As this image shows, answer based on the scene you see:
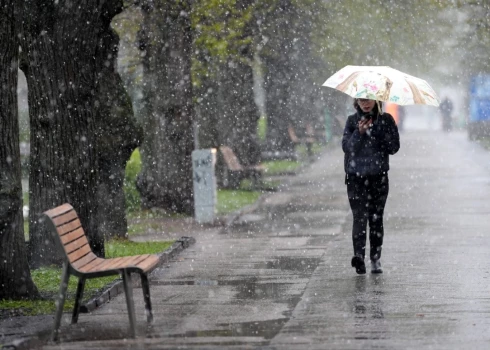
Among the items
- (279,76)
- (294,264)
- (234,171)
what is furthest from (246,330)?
(279,76)

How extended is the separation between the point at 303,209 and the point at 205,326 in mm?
12033

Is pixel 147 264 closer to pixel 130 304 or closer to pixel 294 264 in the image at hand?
pixel 130 304

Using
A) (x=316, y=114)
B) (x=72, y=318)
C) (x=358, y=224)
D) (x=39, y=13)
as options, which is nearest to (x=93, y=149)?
(x=39, y=13)

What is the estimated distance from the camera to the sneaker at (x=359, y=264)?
39.8 feet

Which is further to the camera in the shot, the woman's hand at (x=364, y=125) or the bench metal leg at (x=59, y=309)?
the woman's hand at (x=364, y=125)

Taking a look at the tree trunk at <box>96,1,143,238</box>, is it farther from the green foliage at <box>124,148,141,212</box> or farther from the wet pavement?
the green foliage at <box>124,148,141,212</box>

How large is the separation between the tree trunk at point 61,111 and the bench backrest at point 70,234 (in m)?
3.65

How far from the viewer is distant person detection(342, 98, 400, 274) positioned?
11977mm

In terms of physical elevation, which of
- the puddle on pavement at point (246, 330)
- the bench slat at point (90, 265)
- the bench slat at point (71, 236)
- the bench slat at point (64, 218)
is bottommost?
the puddle on pavement at point (246, 330)

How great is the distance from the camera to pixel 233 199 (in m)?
24.3

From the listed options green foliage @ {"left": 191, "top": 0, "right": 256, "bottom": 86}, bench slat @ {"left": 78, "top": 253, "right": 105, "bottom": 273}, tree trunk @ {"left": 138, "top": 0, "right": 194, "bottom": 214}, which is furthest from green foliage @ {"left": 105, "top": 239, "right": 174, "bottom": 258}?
green foliage @ {"left": 191, "top": 0, "right": 256, "bottom": 86}

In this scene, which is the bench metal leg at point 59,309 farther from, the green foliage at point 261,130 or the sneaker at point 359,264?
the green foliage at point 261,130

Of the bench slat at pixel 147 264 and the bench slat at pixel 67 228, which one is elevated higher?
the bench slat at pixel 67 228

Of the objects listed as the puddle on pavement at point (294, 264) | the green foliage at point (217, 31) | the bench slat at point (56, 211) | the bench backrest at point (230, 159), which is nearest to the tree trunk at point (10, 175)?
the bench slat at point (56, 211)
